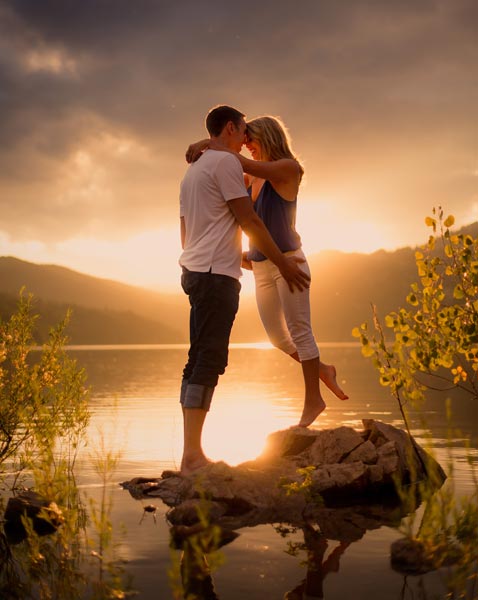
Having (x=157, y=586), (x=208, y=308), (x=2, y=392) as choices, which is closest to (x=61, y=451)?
(x=2, y=392)

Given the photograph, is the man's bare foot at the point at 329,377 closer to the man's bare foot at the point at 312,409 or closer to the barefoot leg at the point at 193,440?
the man's bare foot at the point at 312,409

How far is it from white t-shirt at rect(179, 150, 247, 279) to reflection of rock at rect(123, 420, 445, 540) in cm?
175

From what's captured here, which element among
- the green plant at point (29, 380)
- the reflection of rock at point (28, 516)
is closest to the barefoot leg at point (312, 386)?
the green plant at point (29, 380)

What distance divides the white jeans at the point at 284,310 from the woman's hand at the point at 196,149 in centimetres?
126

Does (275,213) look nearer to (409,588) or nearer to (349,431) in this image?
(349,431)

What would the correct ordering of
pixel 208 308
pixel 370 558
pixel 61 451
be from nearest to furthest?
pixel 370 558 < pixel 208 308 < pixel 61 451

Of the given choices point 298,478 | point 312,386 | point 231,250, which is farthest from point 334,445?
point 231,250

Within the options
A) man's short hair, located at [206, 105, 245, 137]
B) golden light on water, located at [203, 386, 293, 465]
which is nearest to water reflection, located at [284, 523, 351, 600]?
golden light on water, located at [203, 386, 293, 465]

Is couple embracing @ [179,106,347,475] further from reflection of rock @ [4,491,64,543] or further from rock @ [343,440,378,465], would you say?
reflection of rock @ [4,491,64,543]

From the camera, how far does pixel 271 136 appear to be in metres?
6.63

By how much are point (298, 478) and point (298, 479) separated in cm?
3

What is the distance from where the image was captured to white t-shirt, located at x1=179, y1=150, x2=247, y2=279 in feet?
19.5

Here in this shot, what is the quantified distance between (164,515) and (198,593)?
186cm

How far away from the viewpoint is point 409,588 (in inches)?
132
